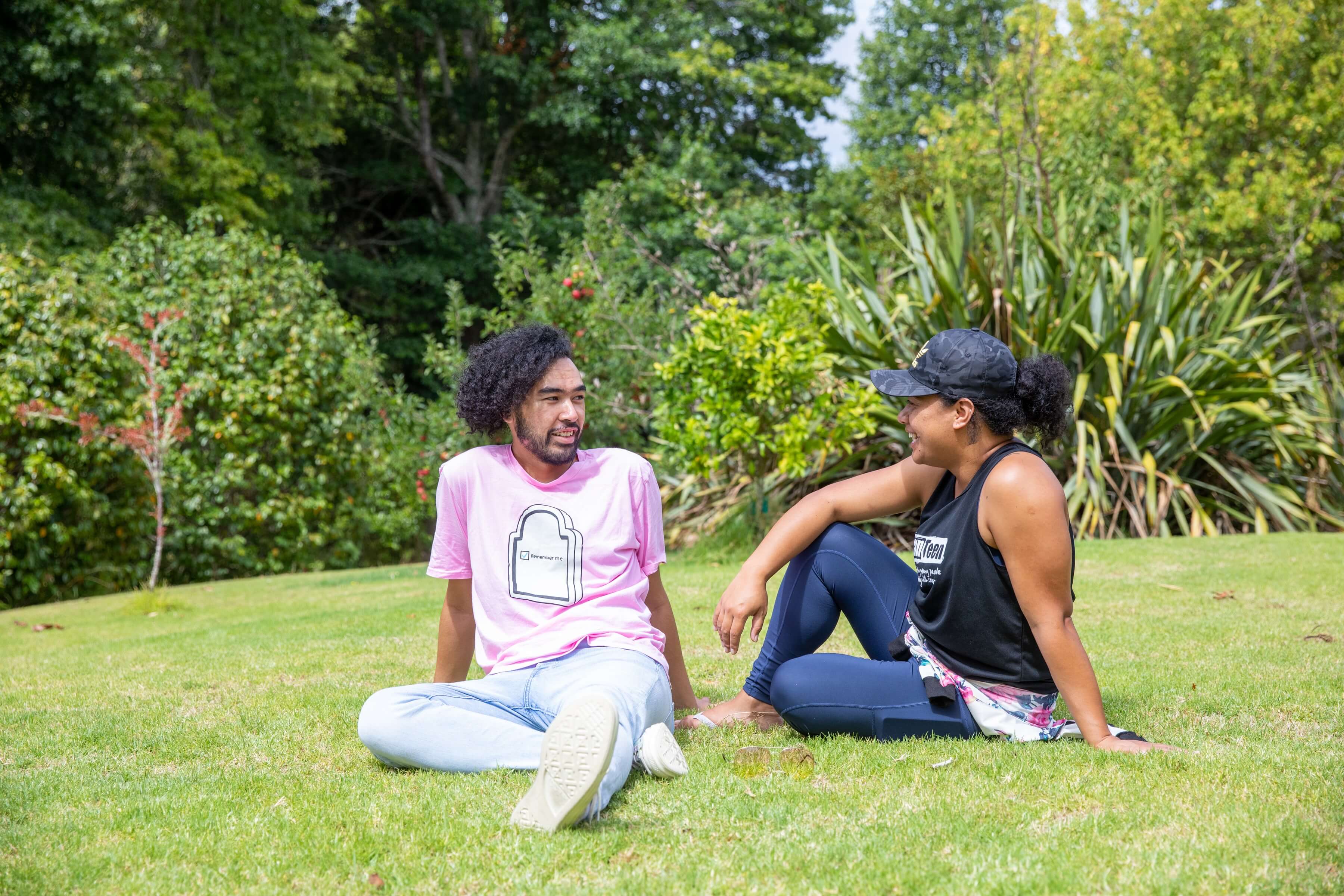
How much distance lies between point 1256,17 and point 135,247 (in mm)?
16250

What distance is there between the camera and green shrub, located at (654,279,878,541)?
7762 mm

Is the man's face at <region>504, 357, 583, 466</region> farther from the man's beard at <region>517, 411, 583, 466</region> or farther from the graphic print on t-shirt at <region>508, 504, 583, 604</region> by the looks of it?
the graphic print on t-shirt at <region>508, 504, 583, 604</region>

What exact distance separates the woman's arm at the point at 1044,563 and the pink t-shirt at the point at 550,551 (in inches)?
38.5

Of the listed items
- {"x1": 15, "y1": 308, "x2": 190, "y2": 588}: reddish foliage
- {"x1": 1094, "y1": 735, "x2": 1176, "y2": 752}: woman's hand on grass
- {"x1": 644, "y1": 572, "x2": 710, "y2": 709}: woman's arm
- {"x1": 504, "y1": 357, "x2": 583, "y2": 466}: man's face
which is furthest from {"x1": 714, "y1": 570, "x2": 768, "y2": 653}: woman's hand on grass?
{"x1": 15, "y1": 308, "x2": 190, "y2": 588}: reddish foliage

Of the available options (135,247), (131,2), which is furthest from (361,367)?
(131,2)

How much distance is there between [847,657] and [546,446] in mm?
1078

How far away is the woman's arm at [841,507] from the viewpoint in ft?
→ 11.1

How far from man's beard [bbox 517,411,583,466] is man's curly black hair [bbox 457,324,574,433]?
8 cm

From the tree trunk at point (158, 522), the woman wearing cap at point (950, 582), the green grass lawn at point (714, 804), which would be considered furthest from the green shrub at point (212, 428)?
the woman wearing cap at point (950, 582)

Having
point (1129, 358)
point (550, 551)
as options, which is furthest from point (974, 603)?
point (1129, 358)

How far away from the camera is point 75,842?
8.38 feet

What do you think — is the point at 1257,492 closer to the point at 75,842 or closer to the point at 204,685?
the point at 204,685

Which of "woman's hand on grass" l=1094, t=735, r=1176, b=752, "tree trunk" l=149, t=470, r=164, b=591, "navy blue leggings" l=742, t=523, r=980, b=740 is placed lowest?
"tree trunk" l=149, t=470, r=164, b=591

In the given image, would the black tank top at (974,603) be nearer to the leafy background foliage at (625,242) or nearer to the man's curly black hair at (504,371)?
the man's curly black hair at (504,371)
